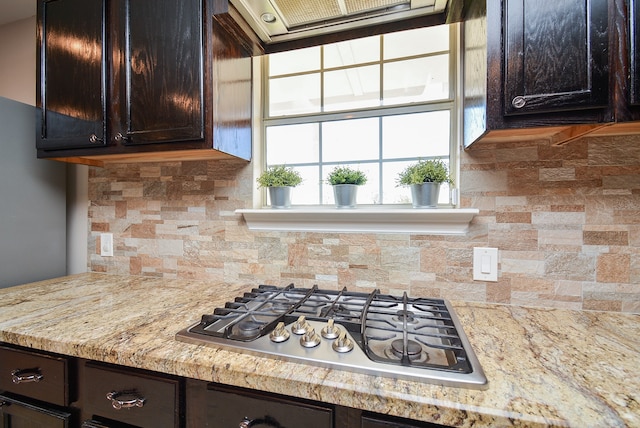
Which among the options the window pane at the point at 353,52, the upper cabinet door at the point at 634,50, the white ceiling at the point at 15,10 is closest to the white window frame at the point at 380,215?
the window pane at the point at 353,52

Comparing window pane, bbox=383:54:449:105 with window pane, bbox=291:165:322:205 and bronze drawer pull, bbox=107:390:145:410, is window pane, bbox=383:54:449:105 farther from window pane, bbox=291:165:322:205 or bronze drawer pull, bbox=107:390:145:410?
bronze drawer pull, bbox=107:390:145:410

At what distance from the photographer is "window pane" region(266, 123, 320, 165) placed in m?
1.51

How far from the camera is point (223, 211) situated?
1.44 meters

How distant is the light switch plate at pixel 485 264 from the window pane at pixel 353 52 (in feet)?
3.45

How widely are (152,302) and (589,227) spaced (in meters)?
1.69

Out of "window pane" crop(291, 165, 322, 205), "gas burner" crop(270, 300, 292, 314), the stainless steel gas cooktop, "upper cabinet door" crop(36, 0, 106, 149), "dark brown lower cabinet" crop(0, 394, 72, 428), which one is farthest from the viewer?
"window pane" crop(291, 165, 322, 205)

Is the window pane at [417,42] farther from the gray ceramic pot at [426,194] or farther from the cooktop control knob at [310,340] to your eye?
the cooktop control knob at [310,340]

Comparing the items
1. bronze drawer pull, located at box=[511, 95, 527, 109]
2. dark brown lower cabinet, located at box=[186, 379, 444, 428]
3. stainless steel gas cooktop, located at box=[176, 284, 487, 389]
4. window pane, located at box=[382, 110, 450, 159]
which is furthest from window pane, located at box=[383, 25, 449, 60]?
dark brown lower cabinet, located at box=[186, 379, 444, 428]

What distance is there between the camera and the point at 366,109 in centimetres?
143

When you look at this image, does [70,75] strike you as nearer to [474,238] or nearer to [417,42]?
[417,42]

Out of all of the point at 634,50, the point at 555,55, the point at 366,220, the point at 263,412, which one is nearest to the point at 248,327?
the point at 263,412

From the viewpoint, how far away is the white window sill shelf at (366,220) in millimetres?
1151

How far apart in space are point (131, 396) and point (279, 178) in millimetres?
961

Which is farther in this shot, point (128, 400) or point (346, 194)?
point (346, 194)
